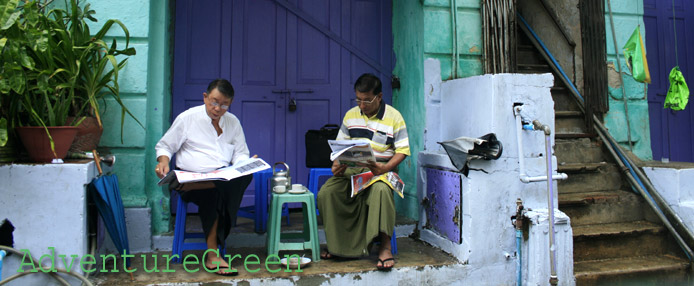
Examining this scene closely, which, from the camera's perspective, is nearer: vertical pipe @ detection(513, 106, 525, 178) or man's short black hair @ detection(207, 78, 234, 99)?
man's short black hair @ detection(207, 78, 234, 99)

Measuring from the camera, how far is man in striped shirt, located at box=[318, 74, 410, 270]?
3234 millimetres

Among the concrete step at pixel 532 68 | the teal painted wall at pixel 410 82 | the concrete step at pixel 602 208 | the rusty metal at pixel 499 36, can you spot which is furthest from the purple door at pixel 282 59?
the concrete step at pixel 602 208

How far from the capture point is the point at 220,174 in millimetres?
2984

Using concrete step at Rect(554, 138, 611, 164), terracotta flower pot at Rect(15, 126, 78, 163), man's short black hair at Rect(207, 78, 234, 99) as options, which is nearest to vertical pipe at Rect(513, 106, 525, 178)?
concrete step at Rect(554, 138, 611, 164)

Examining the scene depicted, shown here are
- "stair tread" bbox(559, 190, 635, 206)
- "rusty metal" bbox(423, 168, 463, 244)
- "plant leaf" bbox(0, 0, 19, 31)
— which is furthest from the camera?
"stair tread" bbox(559, 190, 635, 206)

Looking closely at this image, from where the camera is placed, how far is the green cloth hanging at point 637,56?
4238 mm

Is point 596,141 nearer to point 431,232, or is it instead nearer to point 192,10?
point 431,232

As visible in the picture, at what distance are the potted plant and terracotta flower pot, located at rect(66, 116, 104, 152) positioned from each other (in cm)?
5

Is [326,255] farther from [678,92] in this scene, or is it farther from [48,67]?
[678,92]

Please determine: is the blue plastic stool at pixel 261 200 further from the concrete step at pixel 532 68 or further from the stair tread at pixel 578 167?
the concrete step at pixel 532 68

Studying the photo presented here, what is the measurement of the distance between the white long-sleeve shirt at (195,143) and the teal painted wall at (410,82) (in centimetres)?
164

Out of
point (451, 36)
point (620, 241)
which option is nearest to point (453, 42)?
point (451, 36)

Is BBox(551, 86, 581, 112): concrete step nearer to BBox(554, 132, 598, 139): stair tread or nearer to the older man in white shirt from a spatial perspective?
BBox(554, 132, 598, 139): stair tread

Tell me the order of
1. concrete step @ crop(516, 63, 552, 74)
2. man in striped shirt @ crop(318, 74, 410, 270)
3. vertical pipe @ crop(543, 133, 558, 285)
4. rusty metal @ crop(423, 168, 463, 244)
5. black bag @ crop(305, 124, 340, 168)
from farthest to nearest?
concrete step @ crop(516, 63, 552, 74), black bag @ crop(305, 124, 340, 168), rusty metal @ crop(423, 168, 463, 244), man in striped shirt @ crop(318, 74, 410, 270), vertical pipe @ crop(543, 133, 558, 285)
